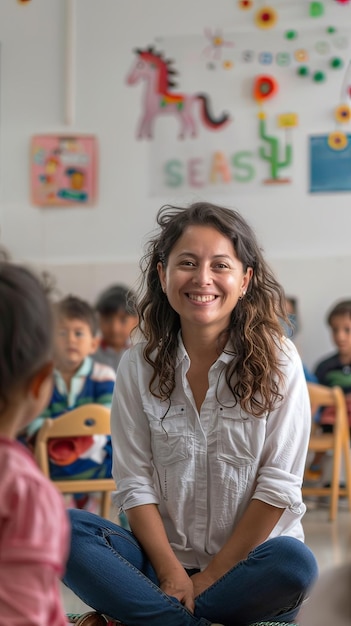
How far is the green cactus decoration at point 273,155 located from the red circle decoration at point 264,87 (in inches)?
3.0

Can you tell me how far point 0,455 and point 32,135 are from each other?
341 centimetres

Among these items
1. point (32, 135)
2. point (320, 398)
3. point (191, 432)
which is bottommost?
point (320, 398)

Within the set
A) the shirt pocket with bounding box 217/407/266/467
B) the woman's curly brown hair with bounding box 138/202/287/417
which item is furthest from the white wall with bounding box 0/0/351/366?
the shirt pocket with bounding box 217/407/266/467

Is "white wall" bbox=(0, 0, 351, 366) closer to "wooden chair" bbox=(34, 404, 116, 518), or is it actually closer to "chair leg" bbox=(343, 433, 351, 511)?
"chair leg" bbox=(343, 433, 351, 511)

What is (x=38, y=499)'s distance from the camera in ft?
3.04

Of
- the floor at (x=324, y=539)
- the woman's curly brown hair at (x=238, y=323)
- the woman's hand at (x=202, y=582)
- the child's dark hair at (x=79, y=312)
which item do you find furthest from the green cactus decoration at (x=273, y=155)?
the woman's hand at (x=202, y=582)

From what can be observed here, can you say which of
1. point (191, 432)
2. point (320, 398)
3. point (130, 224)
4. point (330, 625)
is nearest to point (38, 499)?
point (330, 625)

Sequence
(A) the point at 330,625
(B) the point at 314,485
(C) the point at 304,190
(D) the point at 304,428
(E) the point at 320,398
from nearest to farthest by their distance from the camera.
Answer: (A) the point at 330,625
(D) the point at 304,428
(E) the point at 320,398
(B) the point at 314,485
(C) the point at 304,190

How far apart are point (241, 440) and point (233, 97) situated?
104 inches

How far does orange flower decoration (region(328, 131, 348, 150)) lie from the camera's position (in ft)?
13.0

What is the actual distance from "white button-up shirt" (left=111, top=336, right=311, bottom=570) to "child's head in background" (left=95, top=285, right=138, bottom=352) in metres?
2.12

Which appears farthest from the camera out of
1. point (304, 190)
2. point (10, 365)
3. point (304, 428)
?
point (304, 190)

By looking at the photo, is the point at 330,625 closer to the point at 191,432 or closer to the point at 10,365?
the point at 10,365

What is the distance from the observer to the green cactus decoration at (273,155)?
3982 mm
